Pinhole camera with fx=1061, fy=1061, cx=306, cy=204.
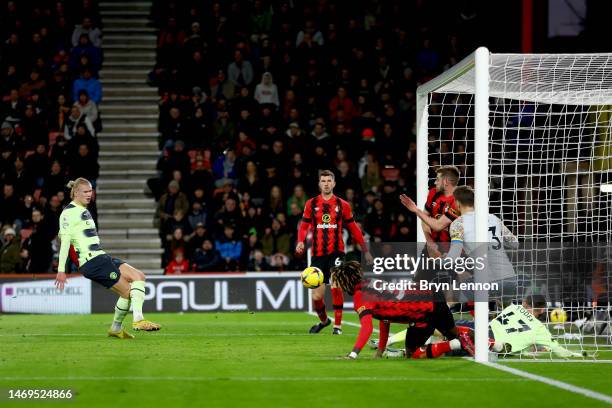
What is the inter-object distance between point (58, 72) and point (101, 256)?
1111 cm

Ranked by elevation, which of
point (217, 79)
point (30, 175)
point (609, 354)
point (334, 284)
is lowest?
point (609, 354)

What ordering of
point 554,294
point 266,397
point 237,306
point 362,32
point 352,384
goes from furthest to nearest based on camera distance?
point 362,32 → point 237,306 → point 554,294 → point 352,384 → point 266,397

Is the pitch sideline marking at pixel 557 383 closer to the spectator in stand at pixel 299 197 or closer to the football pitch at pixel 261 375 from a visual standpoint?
the football pitch at pixel 261 375

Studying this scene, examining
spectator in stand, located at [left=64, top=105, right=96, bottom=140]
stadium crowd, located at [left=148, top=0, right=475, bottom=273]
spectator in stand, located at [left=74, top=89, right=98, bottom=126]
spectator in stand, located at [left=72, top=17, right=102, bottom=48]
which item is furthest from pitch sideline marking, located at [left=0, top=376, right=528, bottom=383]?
spectator in stand, located at [left=72, top=17, right=102, bottom=48]

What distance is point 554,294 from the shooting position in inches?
523

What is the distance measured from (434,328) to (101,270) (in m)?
4.55

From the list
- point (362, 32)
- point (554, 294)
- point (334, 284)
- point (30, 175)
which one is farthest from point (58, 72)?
point (334, 284)

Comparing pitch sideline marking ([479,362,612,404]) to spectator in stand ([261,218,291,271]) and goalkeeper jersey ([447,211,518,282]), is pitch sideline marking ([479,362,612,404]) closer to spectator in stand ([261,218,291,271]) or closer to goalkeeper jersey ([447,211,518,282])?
goalkeeper jersey ([447,211,518,282])

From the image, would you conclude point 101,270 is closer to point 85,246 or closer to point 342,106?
point 85,246

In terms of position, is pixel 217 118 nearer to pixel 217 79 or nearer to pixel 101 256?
pixel 217 79

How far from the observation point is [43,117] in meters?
21.6

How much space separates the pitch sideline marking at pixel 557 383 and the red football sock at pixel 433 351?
0.51 meters

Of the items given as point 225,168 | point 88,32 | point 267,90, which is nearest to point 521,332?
point 225,168

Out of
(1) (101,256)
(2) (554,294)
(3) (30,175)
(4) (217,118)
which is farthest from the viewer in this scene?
(4) (217,118)
